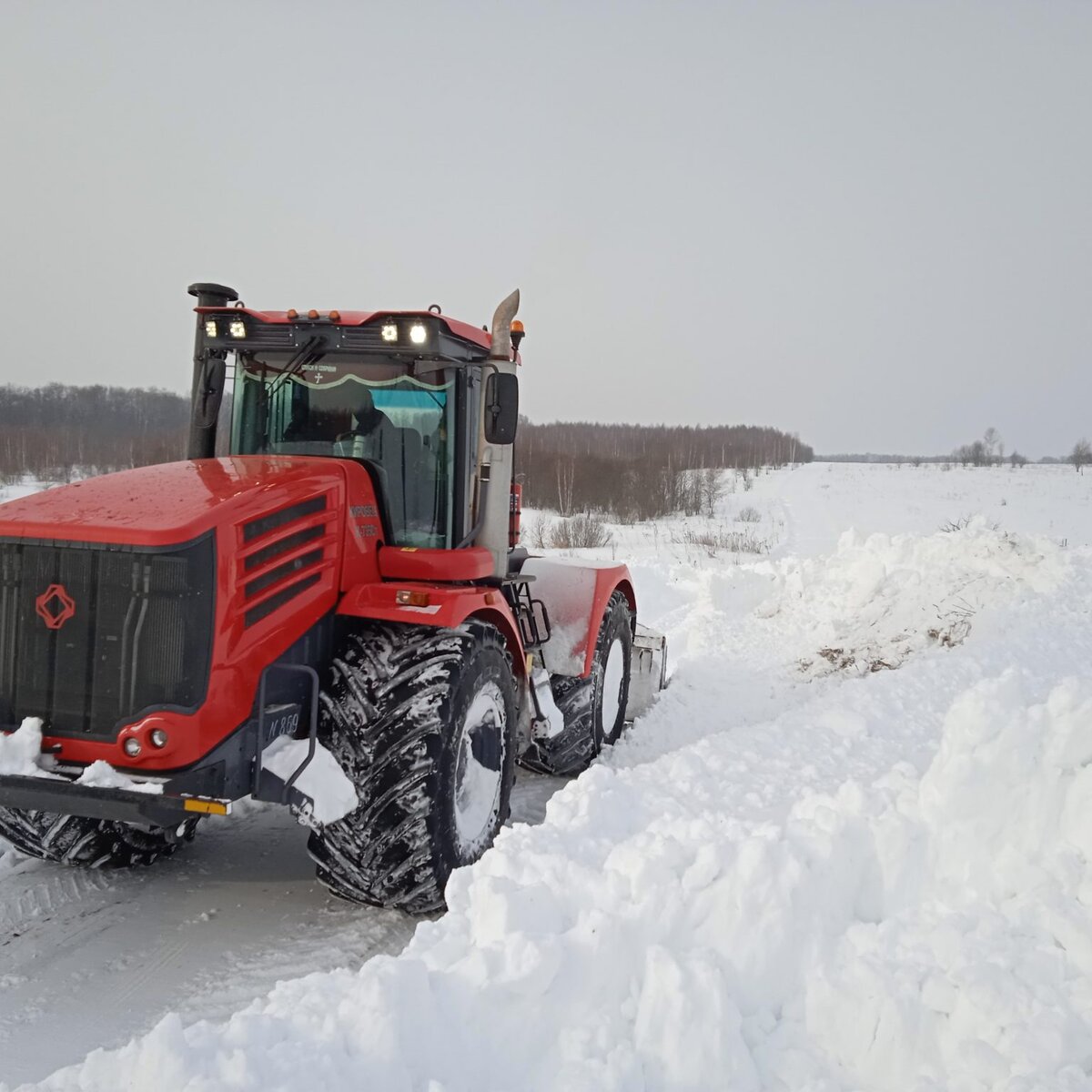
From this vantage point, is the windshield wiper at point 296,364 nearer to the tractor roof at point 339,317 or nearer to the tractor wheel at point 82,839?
the tractor roof at point 339,317

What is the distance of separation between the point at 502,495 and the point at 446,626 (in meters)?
0.99

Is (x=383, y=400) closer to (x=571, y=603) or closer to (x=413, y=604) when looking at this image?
(x=413, y=604)

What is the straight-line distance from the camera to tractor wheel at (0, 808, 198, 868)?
397cm

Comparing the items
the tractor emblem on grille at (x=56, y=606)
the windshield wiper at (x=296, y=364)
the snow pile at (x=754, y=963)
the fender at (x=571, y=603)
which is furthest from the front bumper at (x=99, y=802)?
the fender at (x=571, y=603)

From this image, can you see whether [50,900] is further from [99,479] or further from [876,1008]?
[876,1008]

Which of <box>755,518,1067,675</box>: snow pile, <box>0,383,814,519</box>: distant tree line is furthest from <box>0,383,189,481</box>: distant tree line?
<box>755,518,1067,675</box>: snow pile

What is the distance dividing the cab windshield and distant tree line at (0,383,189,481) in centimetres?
4826

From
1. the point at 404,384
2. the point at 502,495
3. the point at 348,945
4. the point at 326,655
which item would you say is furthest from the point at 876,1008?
the point at 404,384

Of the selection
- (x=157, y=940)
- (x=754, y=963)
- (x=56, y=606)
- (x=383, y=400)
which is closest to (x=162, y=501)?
(x=56, y=606)

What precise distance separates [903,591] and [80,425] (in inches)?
2782

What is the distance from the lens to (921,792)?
10.5ft

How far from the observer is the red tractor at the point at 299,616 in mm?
3215

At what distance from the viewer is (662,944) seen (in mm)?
2695

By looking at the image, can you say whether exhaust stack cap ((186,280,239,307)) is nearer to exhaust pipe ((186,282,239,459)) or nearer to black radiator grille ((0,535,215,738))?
exhaust pipe ((186,282,239,459))
